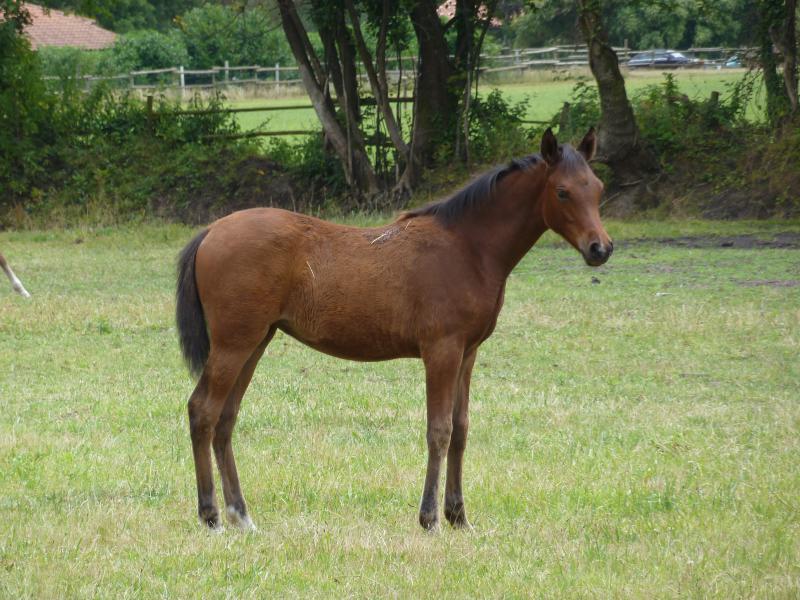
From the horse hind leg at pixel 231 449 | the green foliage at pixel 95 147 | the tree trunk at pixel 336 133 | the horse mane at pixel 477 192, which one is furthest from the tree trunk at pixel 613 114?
the horse hind leg at pixel 231 449

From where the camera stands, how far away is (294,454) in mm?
7535

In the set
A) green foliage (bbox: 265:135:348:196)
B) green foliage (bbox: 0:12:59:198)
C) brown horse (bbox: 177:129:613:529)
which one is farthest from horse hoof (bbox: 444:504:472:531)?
green foliage (bbox: 0:12:59:198)

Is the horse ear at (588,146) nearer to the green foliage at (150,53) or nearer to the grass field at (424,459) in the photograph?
the grass field at (424,459)

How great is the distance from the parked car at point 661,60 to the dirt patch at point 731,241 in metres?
25.0

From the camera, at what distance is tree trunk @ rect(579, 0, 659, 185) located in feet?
68.2

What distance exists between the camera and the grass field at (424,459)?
522 centimetres

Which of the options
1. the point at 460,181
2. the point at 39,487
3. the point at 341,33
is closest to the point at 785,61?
the point at 460,181

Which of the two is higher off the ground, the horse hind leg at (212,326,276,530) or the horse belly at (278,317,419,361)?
the horse belly at (278,317,419,361)

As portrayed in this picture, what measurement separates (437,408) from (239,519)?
3.98 ft

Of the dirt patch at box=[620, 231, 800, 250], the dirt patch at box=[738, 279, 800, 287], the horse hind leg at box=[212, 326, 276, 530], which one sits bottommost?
the dirt patch at box=[620, 231, 800, 250]

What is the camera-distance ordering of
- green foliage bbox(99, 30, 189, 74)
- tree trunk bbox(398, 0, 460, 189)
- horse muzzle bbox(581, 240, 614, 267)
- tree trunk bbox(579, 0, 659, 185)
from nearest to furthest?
horse muzzle bbox(581, 240, 614, 267), tree trunk bbox(579, 0, 659, 185), tree trunk bbox(398, 0, 460, 189), green foliage bbox(99, 30, 189, 74)

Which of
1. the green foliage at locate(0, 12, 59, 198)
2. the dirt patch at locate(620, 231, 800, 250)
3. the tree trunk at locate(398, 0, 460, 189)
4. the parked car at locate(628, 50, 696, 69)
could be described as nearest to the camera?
the dirt patch at locate(620, 231, 800, 250)

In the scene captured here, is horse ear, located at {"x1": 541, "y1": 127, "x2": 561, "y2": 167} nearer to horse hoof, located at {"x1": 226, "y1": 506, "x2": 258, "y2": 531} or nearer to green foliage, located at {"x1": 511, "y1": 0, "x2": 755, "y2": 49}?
horse hoof, located at {"x1": 226, "y1": 506, "x2": 258, "y2": 531}

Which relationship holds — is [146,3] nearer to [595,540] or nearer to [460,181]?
[460,181]
